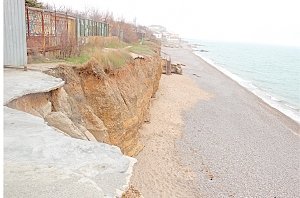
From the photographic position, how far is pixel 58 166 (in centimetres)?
368

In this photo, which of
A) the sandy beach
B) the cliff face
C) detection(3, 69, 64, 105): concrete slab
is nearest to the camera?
detection(3, 69, 64, 105): concrete slab

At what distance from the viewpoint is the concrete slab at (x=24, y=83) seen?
645cm

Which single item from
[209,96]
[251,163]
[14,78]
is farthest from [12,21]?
[209,96]

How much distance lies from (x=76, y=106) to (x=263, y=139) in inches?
426

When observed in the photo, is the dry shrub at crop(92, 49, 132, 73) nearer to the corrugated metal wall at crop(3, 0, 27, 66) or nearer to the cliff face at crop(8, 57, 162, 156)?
the cliff face at crop(8, 57, 162, 156)

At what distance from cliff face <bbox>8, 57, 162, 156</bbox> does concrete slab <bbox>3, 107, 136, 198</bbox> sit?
Answer: 120cm

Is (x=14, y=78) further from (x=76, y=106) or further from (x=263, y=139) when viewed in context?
(x=263, y=139)

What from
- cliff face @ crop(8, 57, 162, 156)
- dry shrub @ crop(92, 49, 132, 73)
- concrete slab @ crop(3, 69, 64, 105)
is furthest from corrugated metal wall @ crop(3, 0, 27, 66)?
dry shrub @ crop(92, 49, 132, 73)

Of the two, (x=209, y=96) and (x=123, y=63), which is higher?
(x=123, y=63)

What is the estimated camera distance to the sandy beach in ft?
33.3

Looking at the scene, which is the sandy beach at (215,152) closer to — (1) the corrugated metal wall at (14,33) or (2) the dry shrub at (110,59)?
(2) the dry shrub at (110,59)

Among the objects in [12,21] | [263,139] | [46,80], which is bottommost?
[263,139]

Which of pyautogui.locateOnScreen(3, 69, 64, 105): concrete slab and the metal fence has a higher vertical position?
the metal fence

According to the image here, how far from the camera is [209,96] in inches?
998
